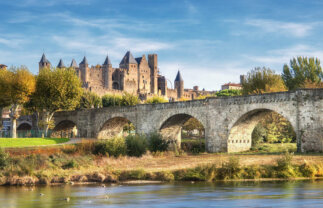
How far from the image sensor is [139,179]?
85.4 feet

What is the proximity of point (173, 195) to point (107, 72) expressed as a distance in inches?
4133

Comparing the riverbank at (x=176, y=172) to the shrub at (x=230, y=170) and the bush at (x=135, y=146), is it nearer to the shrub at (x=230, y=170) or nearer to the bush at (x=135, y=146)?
the shrub at (x=230, y=170)

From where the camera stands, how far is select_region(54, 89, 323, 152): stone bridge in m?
34.2

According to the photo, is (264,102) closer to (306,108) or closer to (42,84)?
(306,108)

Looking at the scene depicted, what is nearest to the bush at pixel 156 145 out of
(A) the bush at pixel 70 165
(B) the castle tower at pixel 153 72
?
(A) the bush at pixel 70 165

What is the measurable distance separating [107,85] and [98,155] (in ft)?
288

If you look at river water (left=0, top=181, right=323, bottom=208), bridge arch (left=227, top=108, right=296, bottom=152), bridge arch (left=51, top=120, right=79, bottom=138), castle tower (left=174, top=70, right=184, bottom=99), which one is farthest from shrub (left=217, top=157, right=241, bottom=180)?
castle tower (left=174, top=70, right=184, bottom=99)

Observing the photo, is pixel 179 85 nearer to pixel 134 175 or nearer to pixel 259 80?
pixel 259 80

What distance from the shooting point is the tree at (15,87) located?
5075cm

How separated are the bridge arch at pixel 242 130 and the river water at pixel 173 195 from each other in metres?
14.4

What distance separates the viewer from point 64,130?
64.1 meters

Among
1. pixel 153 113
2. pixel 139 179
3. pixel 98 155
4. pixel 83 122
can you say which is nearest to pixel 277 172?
pixel 139 179

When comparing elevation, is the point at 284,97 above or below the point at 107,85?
below

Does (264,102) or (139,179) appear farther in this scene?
(264,102)
